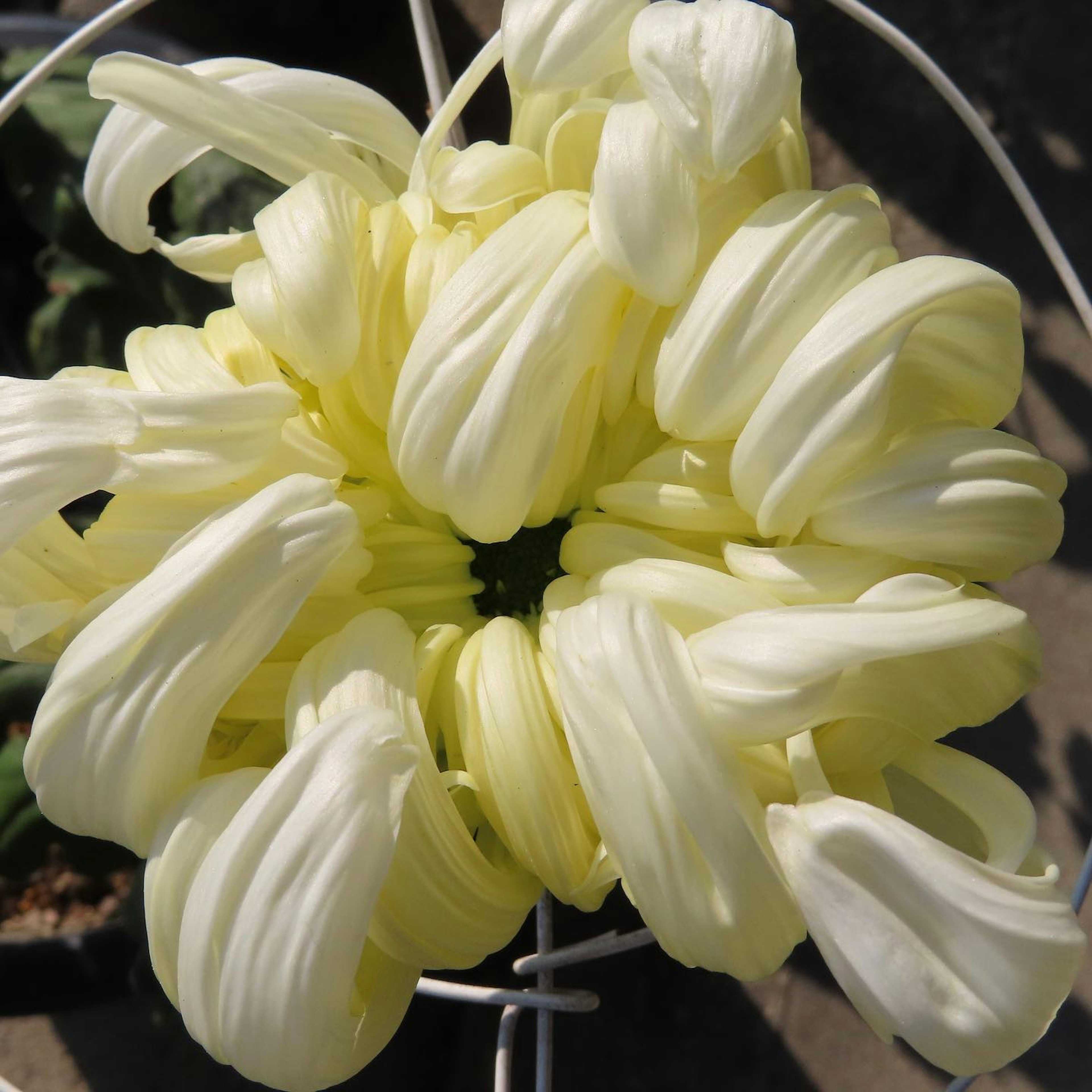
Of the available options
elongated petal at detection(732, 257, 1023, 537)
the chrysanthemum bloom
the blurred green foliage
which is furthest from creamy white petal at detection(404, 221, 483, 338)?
the blurred green foliage

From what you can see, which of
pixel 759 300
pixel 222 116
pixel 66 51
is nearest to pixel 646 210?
pixel 759 300

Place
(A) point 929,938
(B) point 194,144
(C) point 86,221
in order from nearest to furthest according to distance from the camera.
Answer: (A) point 929,938 → (B) point 194,144 → (C) point 86,221

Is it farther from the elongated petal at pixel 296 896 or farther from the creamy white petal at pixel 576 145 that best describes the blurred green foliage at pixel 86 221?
the elongated petal at pixel 296 896

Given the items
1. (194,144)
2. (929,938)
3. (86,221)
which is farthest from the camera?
(86,221)

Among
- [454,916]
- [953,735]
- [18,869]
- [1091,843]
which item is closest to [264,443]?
[454,916]

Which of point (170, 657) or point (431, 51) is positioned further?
point (431, 51)

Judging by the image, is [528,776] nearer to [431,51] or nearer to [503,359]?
[503,359]

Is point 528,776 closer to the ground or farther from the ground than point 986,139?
closer to the ground

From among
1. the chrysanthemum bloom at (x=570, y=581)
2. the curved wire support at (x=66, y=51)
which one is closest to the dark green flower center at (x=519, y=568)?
the chrysanthemum bloom at (x=570, y=581)
